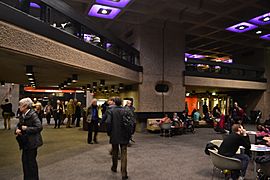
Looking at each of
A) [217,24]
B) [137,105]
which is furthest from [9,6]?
[217,24]

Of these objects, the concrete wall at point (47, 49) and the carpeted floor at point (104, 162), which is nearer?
the concrete wall at point (47, 49)

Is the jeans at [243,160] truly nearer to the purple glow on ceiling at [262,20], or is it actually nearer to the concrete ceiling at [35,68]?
the concrete ceiling at [35,68]

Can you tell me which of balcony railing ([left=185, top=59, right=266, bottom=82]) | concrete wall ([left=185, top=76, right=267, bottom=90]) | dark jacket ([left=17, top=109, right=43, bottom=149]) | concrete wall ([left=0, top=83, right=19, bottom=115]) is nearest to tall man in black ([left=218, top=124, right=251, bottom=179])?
dark jacket ([left=17, top=109, right=43, bottom=149])

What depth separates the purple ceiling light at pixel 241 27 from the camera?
12.5m

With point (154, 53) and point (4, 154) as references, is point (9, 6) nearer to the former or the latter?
point (4, 154)

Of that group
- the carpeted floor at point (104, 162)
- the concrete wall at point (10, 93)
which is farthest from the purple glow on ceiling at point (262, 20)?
the concrete wall at point (10, 93)

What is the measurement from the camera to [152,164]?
573cm

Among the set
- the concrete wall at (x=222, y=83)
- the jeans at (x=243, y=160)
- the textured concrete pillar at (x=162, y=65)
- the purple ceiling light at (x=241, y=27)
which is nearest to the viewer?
the jeans at (x=243, y=160)

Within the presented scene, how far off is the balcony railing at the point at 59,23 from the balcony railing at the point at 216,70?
20.7 ft

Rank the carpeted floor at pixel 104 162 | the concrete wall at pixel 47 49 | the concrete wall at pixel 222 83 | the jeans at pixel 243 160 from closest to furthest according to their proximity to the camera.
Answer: the concrete wall at pixel 47 49 → the jeans at pixel 243 160 → the carpeted floor at pixel 104 162 → the concrete wall at pixel 222 83

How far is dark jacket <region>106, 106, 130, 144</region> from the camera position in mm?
Result: 4617

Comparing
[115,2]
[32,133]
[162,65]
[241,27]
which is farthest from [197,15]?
[32,133]

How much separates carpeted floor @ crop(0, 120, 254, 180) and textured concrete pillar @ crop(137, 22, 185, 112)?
3988 mm

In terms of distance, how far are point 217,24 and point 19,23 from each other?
10.8 meters
